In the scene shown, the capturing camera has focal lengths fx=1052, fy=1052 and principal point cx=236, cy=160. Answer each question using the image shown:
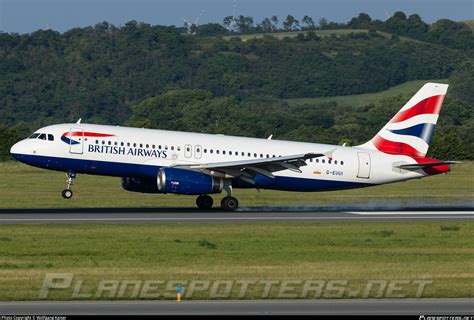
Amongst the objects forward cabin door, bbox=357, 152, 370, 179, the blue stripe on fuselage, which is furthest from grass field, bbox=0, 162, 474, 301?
forward cabin door, bbox=357, 152, 370, 179

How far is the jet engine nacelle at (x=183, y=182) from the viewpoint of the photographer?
44.7 m

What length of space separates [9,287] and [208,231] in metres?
12.7

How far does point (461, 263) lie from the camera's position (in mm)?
30062

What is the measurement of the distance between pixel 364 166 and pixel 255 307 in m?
27.6

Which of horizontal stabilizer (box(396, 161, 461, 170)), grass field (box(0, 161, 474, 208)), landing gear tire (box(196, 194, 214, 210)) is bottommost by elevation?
grass field (box(0, 161, 474, 208))

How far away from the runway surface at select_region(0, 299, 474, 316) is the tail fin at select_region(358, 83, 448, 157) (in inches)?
1045

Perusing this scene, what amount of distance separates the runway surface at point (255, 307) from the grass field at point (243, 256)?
94 cm

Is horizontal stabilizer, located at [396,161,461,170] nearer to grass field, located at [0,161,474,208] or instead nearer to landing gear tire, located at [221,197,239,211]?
grass field, located at [0,161,474,208]

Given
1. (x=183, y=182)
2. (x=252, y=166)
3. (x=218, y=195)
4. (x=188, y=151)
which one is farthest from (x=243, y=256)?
(x=218, y=195)

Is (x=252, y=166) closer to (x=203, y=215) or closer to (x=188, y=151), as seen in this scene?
(x=188, y=151)

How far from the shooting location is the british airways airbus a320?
46156 mm

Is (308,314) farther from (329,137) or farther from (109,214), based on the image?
(329,137)

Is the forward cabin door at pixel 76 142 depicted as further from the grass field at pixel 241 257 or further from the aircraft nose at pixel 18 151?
the grass field at pixel 241 257

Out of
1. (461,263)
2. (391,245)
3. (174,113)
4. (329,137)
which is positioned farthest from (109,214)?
(174,113)
